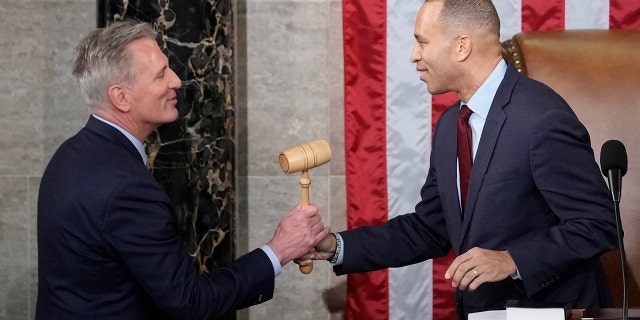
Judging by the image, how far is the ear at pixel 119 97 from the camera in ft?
9.22

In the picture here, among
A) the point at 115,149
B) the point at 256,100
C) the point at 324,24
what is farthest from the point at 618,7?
the point at 115,149

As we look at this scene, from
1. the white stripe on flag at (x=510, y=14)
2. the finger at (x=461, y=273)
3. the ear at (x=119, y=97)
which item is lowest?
the finger at (x=461, y=273)

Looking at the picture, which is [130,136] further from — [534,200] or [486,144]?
[534,200]

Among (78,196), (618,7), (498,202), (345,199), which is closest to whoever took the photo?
(78,196)

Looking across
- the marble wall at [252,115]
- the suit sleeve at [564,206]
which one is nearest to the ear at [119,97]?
the suit sleeve at [564,206]

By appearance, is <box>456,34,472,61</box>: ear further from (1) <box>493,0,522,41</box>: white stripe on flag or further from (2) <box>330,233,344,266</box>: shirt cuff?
(1) <box>493,0,522,41</box>: white stripe on flag

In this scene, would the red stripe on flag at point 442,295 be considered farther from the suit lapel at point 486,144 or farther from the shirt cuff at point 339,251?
the suit lapel at point 486,144

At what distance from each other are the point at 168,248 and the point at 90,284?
0.25 metres

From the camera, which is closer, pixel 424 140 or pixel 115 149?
pixel 115 149

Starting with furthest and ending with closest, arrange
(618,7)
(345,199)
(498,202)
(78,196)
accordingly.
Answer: (345,199) < (618,7) < (498,202) < (78,196)

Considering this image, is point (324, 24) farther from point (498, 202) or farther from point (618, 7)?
point (498, 202)

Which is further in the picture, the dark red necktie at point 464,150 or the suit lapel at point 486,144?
the dark red necktie at point 464,150

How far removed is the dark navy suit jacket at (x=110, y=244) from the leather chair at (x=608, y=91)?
5.27 ft

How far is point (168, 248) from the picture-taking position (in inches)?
105
